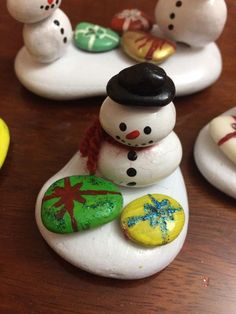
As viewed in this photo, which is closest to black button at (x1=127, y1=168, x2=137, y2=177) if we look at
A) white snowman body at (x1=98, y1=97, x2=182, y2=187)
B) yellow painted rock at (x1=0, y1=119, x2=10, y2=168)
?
white snowman body at (x1=98, y1=97, x2=182, y2=187)

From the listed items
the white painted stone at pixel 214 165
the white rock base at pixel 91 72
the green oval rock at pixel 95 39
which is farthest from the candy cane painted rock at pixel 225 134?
the green oval rock at pixel 95 39

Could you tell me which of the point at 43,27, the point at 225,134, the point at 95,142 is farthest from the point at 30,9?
the point at 225,134

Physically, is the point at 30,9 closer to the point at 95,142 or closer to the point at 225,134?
the point at 95,142

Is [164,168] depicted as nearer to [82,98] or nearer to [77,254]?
[77,254]

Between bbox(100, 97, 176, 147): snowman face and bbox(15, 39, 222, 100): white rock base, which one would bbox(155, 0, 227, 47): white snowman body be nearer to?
bbox(15, 39, 222, 100): white rock base

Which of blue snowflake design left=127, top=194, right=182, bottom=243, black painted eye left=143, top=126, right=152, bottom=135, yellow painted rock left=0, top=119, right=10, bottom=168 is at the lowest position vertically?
yellow painted rock left=0, top=119, right=10, bottom=168

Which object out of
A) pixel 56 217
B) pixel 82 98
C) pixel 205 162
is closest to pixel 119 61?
pixel 82 98
